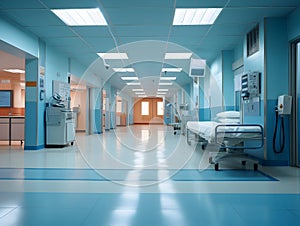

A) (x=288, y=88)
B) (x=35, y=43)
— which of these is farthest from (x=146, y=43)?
(x=288, y=88)

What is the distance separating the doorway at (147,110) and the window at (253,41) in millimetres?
23458

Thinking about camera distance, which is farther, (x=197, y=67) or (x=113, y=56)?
(x=197, y=67)

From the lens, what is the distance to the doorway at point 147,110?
95.9 ft

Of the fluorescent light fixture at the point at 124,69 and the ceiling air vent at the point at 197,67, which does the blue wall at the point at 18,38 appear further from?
the ceiling air vent at the point at 197,67

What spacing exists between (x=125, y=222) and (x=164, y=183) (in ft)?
4.26

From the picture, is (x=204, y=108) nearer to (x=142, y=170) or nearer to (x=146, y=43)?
(x=146, y=43)

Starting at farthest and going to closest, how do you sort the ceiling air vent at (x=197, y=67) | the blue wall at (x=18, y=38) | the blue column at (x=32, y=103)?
1. the ceiling air vent at (x=197, y=67)
2. the blue column at (x=32, y=103)
3. the blue wall at (x=18, y=38)

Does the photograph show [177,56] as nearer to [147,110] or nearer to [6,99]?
[6,99]

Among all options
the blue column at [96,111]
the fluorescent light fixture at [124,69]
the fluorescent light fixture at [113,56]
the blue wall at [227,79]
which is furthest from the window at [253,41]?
the blue column at [96,111]

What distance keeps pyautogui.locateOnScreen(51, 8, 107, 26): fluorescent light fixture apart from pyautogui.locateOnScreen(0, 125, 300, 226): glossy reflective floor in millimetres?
2688

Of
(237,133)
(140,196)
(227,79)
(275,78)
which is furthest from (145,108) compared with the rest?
(140,196)

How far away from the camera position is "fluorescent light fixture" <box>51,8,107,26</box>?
483 centimetres

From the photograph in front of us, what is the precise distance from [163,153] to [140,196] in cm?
330

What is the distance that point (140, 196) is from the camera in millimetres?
2832
